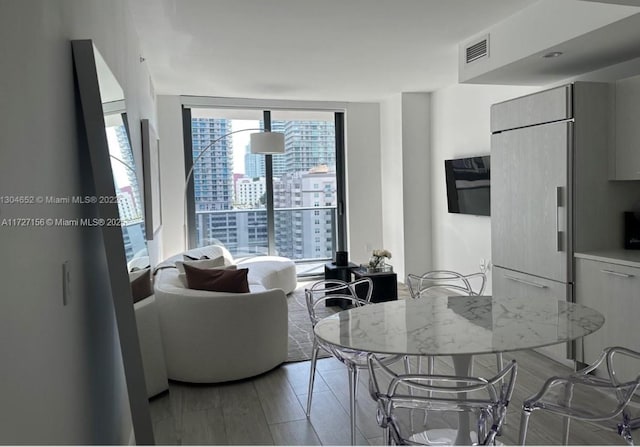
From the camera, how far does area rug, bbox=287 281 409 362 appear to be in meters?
4.30

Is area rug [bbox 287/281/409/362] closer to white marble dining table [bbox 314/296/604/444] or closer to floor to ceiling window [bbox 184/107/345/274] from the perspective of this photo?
floor to ceiling window [bbox 184/107/345/274]

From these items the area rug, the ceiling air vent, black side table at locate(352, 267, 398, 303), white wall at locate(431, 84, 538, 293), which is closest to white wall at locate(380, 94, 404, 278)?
white wall at locate(431, 84, 538, 293)

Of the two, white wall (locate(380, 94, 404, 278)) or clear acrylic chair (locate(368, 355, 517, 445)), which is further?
white wall (locate(380, 94, 404, 278))

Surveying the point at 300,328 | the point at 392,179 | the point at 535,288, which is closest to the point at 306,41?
the point at 300,328

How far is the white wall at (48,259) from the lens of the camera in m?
1.16

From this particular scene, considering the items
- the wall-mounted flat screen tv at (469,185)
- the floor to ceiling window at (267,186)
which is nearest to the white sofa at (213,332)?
the wall-mounted flat screen tv at (469,185)

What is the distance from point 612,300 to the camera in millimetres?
3408

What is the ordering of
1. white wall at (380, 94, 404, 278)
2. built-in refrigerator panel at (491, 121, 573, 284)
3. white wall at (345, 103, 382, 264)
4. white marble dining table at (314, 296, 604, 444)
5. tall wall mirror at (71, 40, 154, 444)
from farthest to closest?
white wall at (345, 103, 382, 264)
white wall at (380, 94, 404, 278)
built-in refrigerator panel at (491, 121, 573, 284)
white marble dining table at (314, 296, 604, 444)
tall wall mirror at (71, 40, 154, 444)

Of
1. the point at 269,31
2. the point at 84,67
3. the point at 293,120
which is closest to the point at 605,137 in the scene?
the point at 269,31

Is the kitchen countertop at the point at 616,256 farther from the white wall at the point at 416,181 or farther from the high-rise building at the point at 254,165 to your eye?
the high-rise building at the point at 254,165

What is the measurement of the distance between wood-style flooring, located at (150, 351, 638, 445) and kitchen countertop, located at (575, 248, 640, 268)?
35.6 inches

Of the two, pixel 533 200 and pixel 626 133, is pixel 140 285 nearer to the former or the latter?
pixel 533 200

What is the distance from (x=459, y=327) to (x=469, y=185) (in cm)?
400

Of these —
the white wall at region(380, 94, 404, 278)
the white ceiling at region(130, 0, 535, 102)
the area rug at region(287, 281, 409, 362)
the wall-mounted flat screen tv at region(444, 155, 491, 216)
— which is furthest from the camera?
the white wall at region(380, 94, 404, 278)
